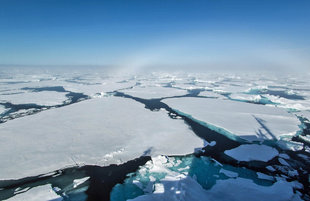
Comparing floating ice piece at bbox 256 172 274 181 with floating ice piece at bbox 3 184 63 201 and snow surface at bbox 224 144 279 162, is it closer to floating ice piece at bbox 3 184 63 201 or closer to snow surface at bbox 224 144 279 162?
snow surface at bbox 224 144 279 162

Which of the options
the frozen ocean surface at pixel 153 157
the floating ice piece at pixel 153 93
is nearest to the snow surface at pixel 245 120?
the frozen ocean surface at pixel 153 157

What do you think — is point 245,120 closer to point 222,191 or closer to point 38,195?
point 222,191

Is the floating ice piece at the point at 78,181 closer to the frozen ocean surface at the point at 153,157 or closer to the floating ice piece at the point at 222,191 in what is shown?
the frozen ocean surface at the point at 153,157

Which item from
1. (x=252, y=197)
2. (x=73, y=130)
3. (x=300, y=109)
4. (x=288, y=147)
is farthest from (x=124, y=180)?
(x=300, y=109)

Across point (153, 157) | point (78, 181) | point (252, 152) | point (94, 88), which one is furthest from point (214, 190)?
point (94, 88)

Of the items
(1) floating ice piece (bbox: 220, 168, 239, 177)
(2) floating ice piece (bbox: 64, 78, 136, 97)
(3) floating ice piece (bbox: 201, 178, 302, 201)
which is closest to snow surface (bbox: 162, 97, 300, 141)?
(1) floating ice piece (bbox: 220, 168, 239, 177)

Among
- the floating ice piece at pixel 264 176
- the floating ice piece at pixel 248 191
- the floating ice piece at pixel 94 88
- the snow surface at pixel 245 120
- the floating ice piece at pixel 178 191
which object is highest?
the floating ice piece at pixel 94 88

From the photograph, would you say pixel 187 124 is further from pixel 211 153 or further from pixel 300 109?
pixel 300 109
